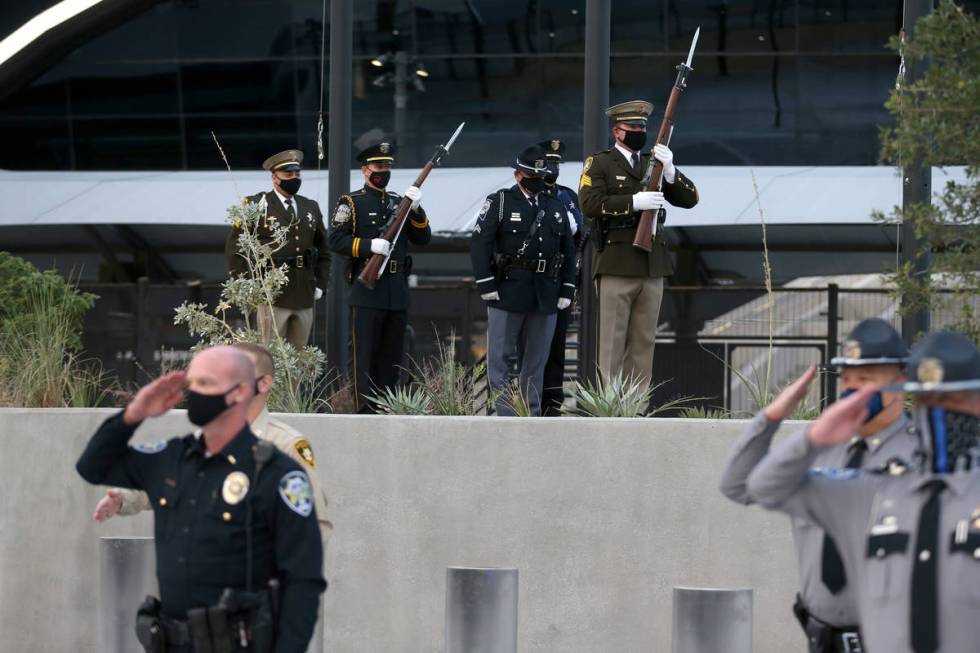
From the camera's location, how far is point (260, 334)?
9.88 meters

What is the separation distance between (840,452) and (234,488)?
182 cm

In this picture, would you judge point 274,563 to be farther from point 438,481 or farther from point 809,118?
point 809,118

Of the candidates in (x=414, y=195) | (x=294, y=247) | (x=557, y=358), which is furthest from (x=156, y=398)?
(x=294, y=247)

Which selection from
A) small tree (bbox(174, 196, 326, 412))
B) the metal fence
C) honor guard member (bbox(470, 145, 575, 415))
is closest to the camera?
small tree (bbox(174, 196, 326, 412))

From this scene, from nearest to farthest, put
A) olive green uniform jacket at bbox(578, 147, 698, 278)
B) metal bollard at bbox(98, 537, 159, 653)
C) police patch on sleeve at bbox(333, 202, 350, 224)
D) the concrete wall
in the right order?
metal bollard at bbox(98, 537, 159, 653) → the concrete wall → olive green uniform jacket at bbox(578, 147, 698, 278) → police patch on sleeve at bbox(333, 202, 350, 224)

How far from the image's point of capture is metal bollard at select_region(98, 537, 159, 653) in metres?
7.43

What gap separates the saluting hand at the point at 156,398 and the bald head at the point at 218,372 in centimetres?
5

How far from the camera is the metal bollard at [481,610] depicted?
6902 mm

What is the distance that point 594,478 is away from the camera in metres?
8.70

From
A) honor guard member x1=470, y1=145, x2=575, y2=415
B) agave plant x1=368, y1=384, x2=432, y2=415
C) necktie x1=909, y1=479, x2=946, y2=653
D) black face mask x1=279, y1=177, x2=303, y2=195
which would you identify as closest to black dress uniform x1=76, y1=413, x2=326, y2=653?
necktie x1=909, y1=479, x2=946, y2=653

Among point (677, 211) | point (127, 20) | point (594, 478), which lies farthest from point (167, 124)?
point (594, 478)

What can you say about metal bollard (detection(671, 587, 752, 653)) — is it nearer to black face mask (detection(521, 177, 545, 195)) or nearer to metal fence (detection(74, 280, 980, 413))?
black face mask (detection(521, 177, 545, 195))

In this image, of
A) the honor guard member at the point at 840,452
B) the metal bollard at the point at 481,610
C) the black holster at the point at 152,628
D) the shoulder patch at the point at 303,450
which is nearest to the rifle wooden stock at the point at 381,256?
the metal bollard at the point at 481,610

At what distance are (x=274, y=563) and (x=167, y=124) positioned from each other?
18658 millimetres
